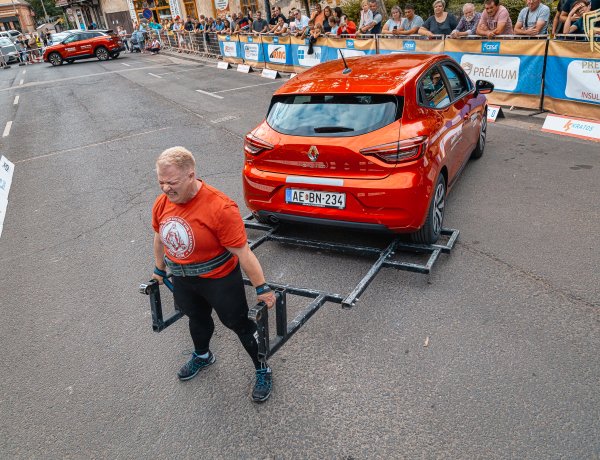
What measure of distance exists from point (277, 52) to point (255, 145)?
46.0 ft

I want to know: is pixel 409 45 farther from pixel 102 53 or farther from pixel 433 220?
pixel 102 53

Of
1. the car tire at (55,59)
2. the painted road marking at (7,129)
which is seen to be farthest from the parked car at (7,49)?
the painted road marking at (7,129)

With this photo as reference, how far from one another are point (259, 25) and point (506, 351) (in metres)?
18.3

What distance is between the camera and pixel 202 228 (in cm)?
262

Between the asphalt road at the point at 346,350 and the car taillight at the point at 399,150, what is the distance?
106 cm

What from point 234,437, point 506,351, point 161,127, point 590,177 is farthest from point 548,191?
point 161,127

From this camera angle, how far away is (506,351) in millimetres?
3195

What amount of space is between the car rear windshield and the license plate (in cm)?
52

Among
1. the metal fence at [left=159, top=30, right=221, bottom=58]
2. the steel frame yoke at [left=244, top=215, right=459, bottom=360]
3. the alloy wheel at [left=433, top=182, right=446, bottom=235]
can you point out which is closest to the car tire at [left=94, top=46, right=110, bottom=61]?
the metal fence at [left=159, top=30, right=221, bottom=58]

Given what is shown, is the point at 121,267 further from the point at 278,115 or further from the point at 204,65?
the point at 204,65

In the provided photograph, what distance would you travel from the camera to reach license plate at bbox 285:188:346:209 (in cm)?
415

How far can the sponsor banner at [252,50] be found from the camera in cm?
1855

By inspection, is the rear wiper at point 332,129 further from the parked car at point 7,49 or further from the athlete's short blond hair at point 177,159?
the parked car at point 7,49

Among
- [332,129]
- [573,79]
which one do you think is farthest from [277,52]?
[332,129]
